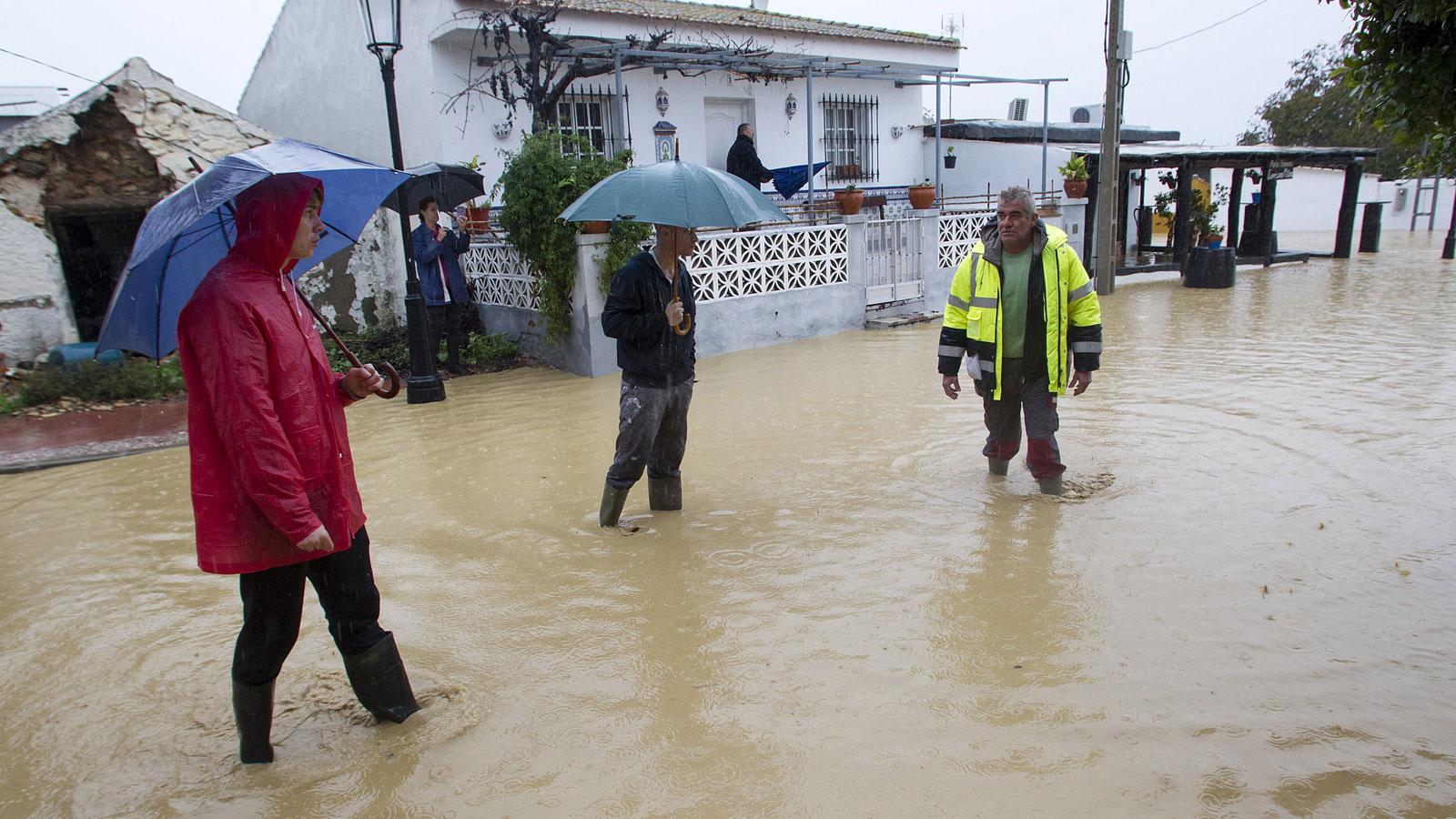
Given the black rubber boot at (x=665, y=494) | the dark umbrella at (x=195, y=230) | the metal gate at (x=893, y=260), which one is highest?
the dark umbrella at (x=195, y=230)

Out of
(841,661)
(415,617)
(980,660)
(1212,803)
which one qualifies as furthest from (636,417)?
(1212,803)

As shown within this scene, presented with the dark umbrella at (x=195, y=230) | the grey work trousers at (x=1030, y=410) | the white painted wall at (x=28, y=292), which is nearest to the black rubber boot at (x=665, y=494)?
the grey work trousers at (x=1030, y=410)

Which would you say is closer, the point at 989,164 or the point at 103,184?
the point at 103,184

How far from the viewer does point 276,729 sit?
3240mm

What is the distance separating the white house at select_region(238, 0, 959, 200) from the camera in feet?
42.0

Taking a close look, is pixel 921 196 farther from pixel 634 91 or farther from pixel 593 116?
pixel 593 116

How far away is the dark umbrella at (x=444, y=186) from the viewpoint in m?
9.61

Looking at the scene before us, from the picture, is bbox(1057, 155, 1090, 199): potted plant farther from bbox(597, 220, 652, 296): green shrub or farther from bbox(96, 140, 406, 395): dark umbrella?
bbox(96, 140, 406, 395): dark umbrella

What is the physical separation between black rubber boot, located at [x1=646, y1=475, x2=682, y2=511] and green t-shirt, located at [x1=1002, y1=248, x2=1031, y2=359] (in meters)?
2.11

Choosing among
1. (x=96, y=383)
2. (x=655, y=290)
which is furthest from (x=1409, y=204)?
(x=96, y=383)

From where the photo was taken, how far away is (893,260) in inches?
500

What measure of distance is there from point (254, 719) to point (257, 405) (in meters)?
1.11

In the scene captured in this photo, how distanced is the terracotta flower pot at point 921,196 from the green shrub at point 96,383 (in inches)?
383

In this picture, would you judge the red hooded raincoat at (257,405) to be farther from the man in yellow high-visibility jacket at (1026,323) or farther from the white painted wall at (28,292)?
the white painted wall at (28,292)
